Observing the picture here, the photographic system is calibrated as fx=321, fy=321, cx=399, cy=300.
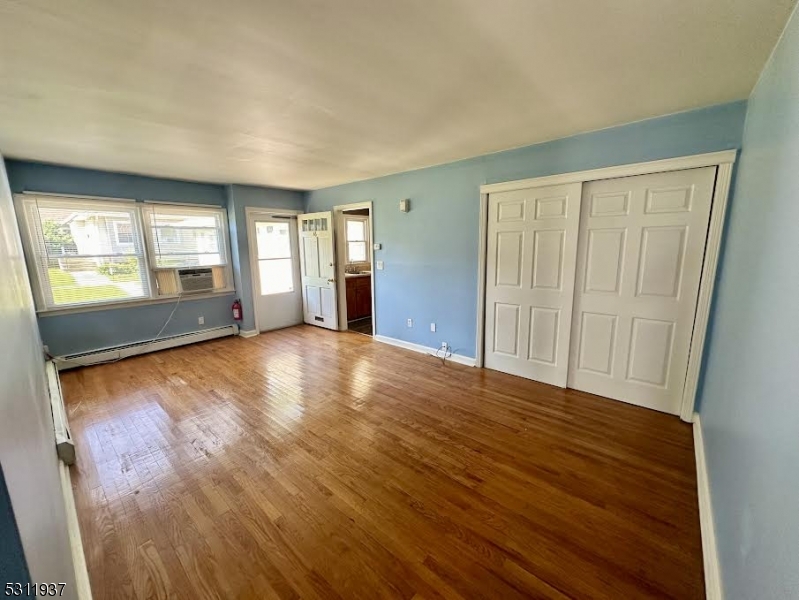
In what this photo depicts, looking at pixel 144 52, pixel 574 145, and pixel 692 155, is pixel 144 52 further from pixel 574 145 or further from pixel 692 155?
pixel 692 155

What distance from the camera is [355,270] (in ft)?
23.0

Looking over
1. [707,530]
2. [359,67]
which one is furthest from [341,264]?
[707,530]

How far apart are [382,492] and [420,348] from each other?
2.50 m

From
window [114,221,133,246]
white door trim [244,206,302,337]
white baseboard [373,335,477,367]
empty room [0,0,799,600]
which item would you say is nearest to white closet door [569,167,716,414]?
empty room [0,0,799,600]

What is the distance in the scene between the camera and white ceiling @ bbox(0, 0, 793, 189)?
1332 millimetres

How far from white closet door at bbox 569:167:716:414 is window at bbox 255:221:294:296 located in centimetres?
463

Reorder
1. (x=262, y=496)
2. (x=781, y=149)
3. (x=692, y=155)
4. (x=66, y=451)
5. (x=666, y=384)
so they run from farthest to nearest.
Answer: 1. (x=666, y=384)
2. (x=692, y=155)
3. (x=66, y=451)
4. (x=262, y=496)
5. (x=781, y=149)

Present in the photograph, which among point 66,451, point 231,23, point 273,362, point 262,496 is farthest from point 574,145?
point 66,451

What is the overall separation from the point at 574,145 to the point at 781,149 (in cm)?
176

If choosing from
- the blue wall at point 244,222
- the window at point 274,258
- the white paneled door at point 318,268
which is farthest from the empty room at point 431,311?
the window at point 274,258

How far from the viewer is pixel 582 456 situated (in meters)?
2.22

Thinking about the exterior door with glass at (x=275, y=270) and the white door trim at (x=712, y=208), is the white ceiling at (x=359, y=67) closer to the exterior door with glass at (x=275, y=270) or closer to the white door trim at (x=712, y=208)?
the white door trim at (x=712, y=208)

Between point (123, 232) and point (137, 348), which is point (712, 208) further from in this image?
point (137, 348)

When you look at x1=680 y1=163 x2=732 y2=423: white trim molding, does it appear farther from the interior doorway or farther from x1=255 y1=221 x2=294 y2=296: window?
x1=255 y1=221 x2=294 y2=296: window
